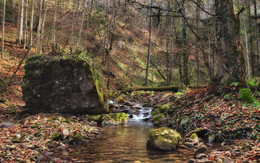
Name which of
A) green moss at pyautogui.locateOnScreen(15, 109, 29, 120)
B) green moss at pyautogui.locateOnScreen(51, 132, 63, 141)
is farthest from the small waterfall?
green moss at pyautogui.locateOnScreen(15, 109, 29, 120)

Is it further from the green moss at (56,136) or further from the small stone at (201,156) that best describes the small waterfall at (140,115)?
the small stone at (201,156)

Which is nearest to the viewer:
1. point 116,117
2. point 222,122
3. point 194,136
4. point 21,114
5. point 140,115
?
point 194,136

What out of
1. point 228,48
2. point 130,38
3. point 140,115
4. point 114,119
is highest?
point 130,38

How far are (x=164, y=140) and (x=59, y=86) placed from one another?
6252mm

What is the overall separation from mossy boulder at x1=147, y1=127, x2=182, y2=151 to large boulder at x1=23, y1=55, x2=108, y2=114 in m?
4.87

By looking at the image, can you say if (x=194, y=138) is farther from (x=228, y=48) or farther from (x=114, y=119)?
(x=114, y=119)

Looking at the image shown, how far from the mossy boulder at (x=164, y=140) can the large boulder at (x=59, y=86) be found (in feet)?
16.0

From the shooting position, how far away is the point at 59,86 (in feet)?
31.1

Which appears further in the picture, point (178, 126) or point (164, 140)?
point (178, 126)

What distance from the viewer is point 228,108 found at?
6844 millimetres

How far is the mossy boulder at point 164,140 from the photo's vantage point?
17.9 ft

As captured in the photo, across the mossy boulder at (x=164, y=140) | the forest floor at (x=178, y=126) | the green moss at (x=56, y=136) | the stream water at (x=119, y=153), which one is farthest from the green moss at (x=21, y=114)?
the mossy boulder at (x=164, y=140)

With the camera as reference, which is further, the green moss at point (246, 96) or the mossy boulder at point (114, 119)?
the mossy boulder at point (114, 119)

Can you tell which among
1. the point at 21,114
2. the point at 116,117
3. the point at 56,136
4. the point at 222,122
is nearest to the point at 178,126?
the point at 222,122
